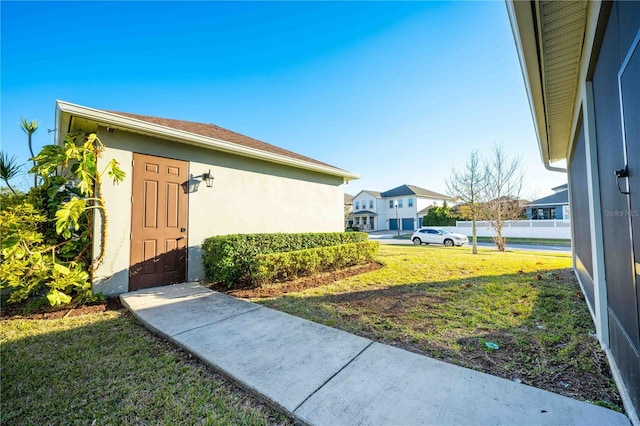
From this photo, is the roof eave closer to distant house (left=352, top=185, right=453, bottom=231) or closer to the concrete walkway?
the concrete walkway

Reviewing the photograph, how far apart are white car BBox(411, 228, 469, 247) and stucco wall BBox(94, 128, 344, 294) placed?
12671 mm

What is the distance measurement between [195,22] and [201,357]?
7.69 m

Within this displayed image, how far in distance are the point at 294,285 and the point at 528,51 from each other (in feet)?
17.8

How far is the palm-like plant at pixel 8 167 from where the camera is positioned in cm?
508

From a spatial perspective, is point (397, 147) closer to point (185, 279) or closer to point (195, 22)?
point (195, 22)

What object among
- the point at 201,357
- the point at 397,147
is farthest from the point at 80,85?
the point at 397,147

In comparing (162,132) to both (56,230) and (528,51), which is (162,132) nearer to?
(56,230)

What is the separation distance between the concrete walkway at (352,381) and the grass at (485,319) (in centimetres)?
33

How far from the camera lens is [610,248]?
2.46m

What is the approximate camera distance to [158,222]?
5551 millimetres

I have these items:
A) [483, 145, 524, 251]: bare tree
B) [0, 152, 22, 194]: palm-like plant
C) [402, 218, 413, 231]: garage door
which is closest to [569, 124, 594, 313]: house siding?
[0, 152, 22, 194]: palm-like plant

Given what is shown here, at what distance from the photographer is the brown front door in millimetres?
5281

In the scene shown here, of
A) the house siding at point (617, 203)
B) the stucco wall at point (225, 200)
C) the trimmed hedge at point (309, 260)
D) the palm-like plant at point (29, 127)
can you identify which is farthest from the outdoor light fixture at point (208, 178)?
the house siding at point (617, 203)

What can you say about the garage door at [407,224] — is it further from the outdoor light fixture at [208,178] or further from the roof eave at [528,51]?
the outdoor light fixture at [208,178]
